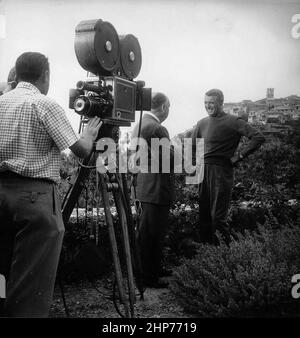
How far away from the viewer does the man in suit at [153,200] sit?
3920 mm

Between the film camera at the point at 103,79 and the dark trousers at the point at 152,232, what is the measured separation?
3.54 feet

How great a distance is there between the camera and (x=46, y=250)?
95.5 inches

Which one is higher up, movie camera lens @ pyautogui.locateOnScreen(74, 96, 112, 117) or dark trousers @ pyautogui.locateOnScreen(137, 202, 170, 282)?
movie camera lens @ pyautogui.locateOnScreen(74, 96, 112, 117)

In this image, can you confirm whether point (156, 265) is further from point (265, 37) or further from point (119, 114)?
point (265, 37)

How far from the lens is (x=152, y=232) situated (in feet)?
12.9

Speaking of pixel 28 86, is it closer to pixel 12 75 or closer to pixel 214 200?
pixel 12 75

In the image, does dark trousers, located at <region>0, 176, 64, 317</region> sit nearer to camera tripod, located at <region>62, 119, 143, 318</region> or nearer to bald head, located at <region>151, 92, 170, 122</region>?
camera tripod, located at <region>62, 119, 143, 318</region>

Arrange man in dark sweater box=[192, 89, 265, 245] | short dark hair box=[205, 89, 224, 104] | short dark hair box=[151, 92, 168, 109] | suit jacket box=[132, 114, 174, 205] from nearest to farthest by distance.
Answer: suit jacket box=[132, 114, 174, 205] < short dark hair box=[151, 92, 168, 109] < man in dark sweater box=[192, 89, 265, 245] < short dark hair box=[205, 89, 224, 104]

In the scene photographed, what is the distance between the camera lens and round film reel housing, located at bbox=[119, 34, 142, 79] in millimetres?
3169

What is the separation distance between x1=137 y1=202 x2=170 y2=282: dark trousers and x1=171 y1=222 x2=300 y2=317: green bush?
1.06 ft

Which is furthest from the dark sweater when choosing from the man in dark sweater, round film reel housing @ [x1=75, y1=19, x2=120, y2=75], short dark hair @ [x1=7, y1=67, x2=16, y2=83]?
short dark hair @ [x1=7, y1=67, x2=16, y2=83]

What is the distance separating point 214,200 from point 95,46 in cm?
217

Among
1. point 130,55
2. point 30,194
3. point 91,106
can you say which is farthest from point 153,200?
point 30,194
